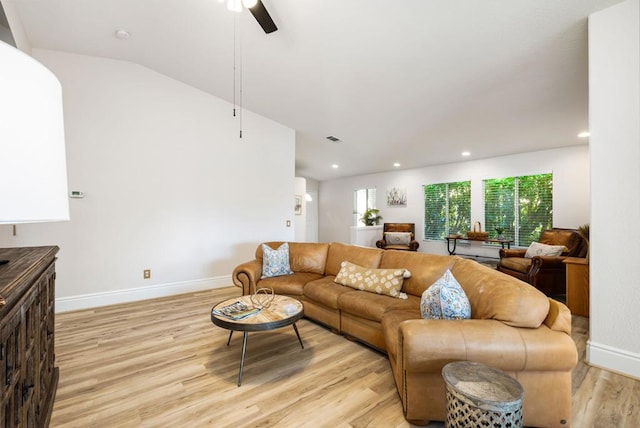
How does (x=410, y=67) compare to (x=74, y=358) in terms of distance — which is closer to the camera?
(x=74, y=358)

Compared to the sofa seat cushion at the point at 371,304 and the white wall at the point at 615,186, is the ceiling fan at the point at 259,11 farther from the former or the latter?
the white wall at the point at 615,186

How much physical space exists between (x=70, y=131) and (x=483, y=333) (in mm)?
4966

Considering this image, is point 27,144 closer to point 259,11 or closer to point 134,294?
point 259,11

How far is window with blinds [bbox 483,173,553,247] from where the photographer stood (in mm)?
5949

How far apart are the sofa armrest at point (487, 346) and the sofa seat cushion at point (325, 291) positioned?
128 cm

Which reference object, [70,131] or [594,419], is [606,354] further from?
[70,131]

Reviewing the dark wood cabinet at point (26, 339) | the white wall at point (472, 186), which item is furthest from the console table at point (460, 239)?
the dark wood cabinet at point (26, 339)

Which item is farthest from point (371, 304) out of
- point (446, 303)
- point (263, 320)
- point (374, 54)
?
point (374, 54)

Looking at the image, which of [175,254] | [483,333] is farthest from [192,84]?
[483,333]

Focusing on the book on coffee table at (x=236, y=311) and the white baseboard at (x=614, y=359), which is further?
the book on coffee table at (x=236, y=311)

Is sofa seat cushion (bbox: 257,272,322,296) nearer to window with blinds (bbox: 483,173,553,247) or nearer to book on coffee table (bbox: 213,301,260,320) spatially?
book on coffee table (bbox: 213,301,260,320)

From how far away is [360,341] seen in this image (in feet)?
9.25

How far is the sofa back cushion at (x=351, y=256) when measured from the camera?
3273 millimetres

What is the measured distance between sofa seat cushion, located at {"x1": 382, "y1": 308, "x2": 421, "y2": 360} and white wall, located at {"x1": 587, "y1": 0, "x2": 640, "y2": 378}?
1498 millimetres
